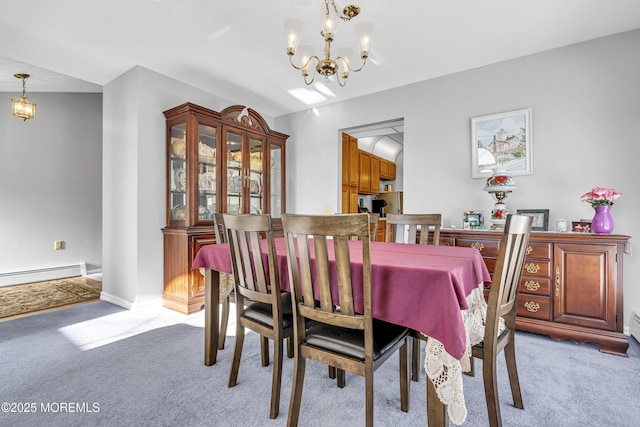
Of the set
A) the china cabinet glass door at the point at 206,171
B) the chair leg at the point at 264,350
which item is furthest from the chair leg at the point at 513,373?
the china cabinet glass door at the point at 206,171

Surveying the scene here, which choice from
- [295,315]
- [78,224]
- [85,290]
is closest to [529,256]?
[295,315]

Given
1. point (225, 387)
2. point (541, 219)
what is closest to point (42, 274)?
point (225, 387)

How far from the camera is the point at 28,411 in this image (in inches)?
61.1

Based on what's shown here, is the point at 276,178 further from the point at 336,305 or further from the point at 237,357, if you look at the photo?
the point at 336,305

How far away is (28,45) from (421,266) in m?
3.79

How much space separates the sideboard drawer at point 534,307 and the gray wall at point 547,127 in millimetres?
770

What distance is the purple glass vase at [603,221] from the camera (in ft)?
7.60

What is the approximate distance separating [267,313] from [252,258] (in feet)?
1.02

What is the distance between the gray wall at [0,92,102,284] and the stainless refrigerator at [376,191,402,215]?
5333 millimetres

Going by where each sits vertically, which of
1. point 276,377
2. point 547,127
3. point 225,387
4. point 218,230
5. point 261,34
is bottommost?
point 225,387

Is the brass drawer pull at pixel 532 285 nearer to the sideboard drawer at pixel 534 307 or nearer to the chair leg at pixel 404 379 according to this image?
the sideboard drawer at pixel 534 307

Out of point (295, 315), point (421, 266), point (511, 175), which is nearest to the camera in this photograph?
point (421, 266)

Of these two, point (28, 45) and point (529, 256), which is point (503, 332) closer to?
point (529, 256)

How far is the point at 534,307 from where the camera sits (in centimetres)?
246
